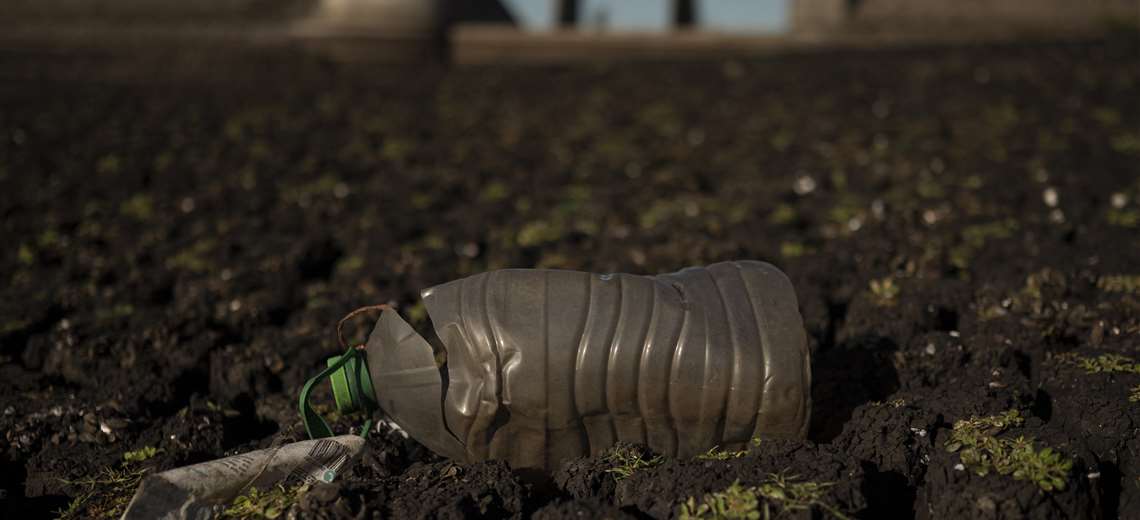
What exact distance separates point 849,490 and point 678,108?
6.56 metres

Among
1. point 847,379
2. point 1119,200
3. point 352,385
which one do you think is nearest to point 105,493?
point 352,385

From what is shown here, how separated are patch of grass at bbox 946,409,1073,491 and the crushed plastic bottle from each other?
16.2 inches

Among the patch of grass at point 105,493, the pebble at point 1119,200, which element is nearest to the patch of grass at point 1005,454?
the patch of grass at point 105,493

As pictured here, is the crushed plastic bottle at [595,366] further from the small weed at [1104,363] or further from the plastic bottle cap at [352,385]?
the small weed at [1104,363]

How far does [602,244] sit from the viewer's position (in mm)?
5133

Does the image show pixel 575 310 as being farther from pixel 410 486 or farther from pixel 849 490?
pixel 849 490

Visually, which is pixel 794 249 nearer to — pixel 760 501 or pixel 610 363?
pixel 610 363

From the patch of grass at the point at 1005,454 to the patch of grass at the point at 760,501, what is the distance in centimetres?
42

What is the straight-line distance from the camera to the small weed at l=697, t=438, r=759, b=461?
108 inches

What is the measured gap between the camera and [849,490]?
252cm

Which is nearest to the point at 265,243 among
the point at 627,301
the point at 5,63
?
the point at 627,301

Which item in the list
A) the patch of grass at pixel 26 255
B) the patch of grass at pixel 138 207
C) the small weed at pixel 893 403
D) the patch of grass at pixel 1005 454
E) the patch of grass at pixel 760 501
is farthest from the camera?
the patch of grass at pixel 138 207

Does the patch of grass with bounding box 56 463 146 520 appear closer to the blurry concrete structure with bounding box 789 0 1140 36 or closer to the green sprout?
the green sprout

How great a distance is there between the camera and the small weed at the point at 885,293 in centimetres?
395
